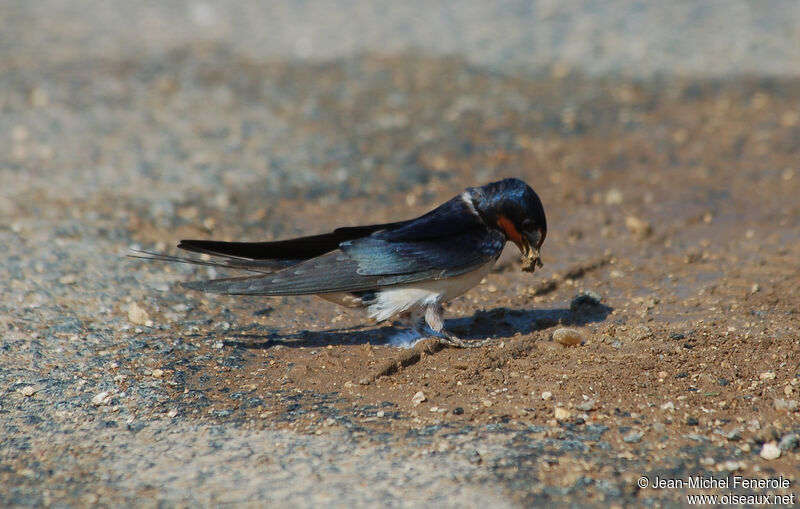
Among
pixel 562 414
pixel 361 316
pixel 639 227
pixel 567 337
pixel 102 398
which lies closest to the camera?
pixel 562 414

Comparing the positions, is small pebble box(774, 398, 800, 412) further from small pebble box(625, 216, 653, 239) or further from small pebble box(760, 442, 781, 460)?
small pebble box(625, 216, 653, 239)

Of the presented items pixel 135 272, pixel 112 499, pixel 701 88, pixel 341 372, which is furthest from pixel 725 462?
pixel 701 88

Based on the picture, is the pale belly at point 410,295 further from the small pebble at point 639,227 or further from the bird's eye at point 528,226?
the small pebble at point 639,227

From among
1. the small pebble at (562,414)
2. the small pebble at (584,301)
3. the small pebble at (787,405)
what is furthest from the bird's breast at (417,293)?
the small pebble at (787,405)

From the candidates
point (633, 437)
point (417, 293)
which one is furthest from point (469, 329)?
point (633, 437)

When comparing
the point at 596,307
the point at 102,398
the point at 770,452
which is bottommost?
the point at 770,452

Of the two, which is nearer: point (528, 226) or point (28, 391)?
point (28, 391)

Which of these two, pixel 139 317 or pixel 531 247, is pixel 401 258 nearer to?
pixel 531 247
